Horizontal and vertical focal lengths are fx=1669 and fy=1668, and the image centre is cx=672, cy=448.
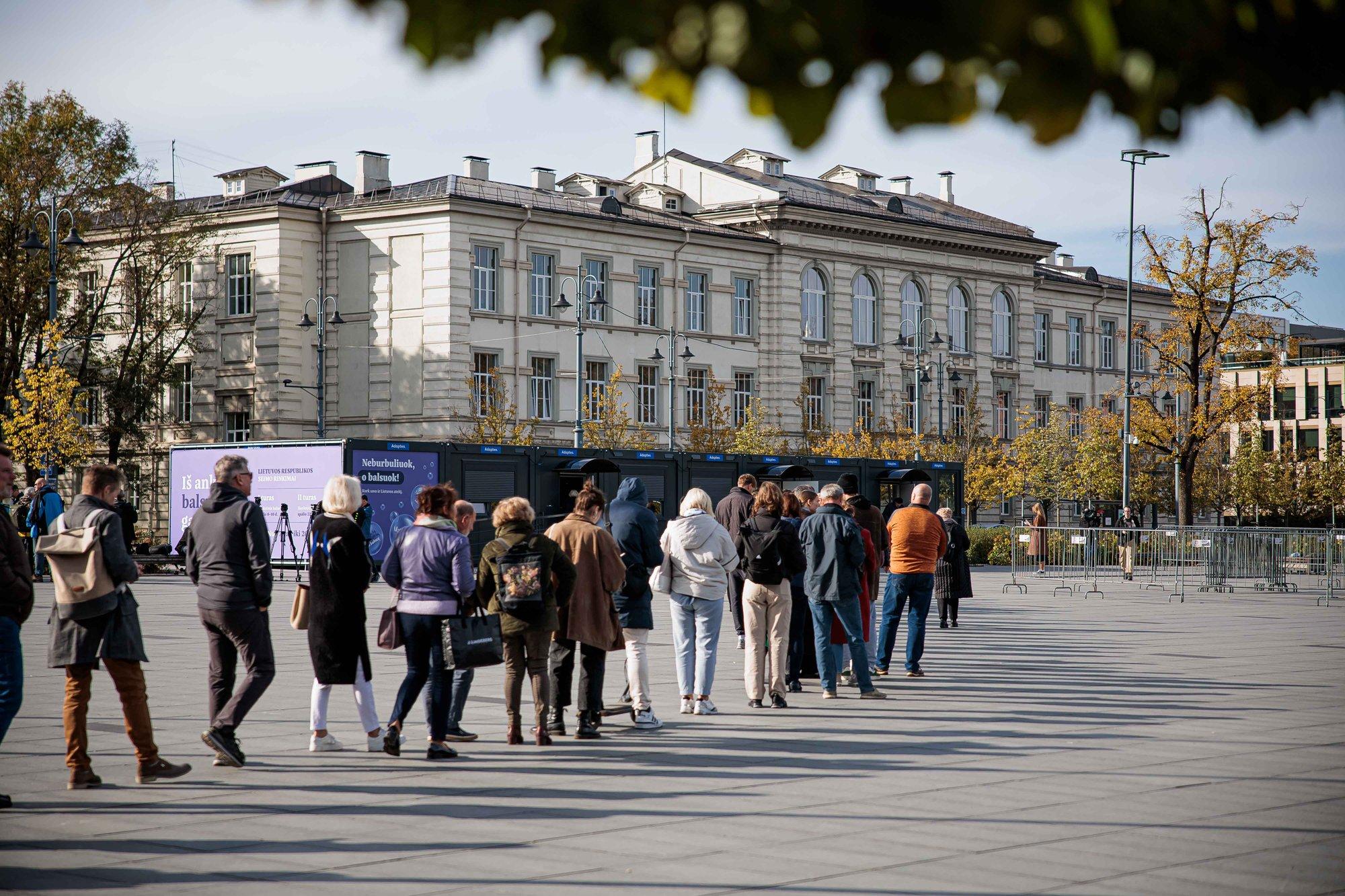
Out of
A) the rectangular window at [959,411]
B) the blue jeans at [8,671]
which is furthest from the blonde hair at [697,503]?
the rectangular window at [959,411]

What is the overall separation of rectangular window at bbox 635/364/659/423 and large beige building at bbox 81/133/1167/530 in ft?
0.31

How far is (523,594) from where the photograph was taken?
11.4 metres

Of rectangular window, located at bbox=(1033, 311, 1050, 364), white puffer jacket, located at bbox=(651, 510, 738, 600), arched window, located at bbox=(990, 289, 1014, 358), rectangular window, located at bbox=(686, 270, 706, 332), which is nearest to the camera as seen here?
white puffer jacket, located at bbox=(651, 510, 738, 600)

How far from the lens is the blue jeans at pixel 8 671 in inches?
360

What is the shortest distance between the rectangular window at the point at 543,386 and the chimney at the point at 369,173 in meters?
9.14

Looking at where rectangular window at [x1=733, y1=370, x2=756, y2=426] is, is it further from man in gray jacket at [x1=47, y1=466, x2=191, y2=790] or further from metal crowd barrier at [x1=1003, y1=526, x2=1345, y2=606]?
man in gray jacket at [x1=47, y1=466, x2=191, y2=790]

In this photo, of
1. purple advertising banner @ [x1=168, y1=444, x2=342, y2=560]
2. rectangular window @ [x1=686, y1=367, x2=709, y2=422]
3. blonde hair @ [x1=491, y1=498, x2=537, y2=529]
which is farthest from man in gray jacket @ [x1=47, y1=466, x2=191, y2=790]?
rectangular window @ [x1=686, y1=367, x2=709, y2=422]

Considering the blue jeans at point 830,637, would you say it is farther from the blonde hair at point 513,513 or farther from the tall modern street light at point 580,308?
the tall modern street light at point 580,308

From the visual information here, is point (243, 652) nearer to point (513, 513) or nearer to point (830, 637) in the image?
point (513, 513)

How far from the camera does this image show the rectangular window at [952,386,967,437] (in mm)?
70938

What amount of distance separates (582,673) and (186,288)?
52548 millimetres

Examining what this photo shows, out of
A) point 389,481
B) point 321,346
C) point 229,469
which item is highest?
point 321,346

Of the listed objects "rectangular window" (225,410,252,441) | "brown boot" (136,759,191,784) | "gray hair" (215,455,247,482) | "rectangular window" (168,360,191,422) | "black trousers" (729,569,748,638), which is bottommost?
"brown boot" (136,759,191,784)

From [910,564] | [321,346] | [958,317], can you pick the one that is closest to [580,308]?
[321,346]
